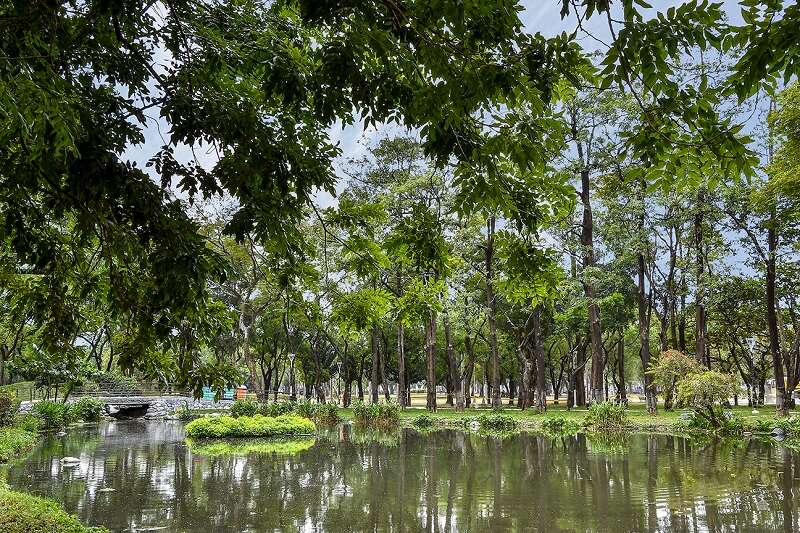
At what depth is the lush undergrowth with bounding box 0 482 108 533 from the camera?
6.63 meters

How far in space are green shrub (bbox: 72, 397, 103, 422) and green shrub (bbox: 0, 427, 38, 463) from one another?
9.69 metres

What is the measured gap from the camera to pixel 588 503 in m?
10.0

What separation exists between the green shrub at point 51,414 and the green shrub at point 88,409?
2.55m

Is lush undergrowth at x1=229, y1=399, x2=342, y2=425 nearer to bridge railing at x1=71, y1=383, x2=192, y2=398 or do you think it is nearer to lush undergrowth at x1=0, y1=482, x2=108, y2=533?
bridge railing at x1=71, y1=383, x2=192, y2=398

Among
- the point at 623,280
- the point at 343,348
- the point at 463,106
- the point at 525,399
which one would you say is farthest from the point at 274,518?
the point at 343,348

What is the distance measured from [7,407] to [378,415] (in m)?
14.0

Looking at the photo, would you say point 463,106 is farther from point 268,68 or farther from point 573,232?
point 573,232

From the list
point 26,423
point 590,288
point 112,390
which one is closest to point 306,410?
point 26,423

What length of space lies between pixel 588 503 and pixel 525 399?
23242 millimetres

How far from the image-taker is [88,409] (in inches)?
1260

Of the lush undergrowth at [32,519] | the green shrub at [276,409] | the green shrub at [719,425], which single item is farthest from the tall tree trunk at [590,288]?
the lush undergrowth at [32,519]

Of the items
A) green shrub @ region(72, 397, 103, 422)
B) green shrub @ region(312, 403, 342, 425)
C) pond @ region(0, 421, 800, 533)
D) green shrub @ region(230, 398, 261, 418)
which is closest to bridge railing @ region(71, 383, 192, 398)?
green shrub @ region(72, 397, 103, 422)

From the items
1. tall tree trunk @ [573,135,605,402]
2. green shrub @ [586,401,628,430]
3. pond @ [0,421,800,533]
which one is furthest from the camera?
tall tree trunk @ [573,135,605,402]

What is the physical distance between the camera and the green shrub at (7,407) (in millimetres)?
21078
